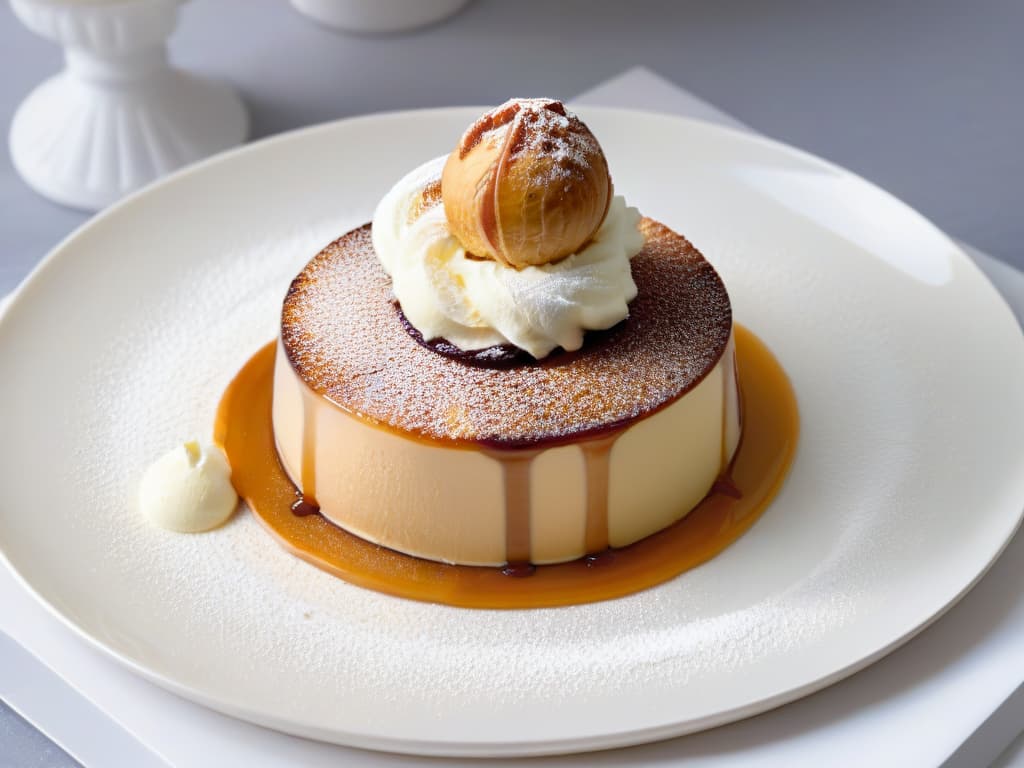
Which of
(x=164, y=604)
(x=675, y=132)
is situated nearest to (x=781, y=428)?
(x=675, y=132)

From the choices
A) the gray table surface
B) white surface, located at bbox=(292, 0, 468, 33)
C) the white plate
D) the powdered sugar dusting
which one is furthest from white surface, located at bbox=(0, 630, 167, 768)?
white surface, located at bbox=(292, 0, 468, 33)

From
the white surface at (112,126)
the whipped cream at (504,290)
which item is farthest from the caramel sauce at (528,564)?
the white surface at (112,126)

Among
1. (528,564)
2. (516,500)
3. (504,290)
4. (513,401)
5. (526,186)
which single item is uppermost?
(526,186)

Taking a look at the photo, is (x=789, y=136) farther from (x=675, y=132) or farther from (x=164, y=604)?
(x=164, y=604)

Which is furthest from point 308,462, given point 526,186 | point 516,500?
point 526,186

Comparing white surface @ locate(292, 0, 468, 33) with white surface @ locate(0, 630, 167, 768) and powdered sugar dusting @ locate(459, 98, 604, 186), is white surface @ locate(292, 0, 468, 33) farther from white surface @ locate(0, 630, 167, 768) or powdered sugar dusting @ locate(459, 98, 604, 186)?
white surface @ locate(0, 630, 167, 768)

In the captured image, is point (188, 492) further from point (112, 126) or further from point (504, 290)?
point (112, 126)
